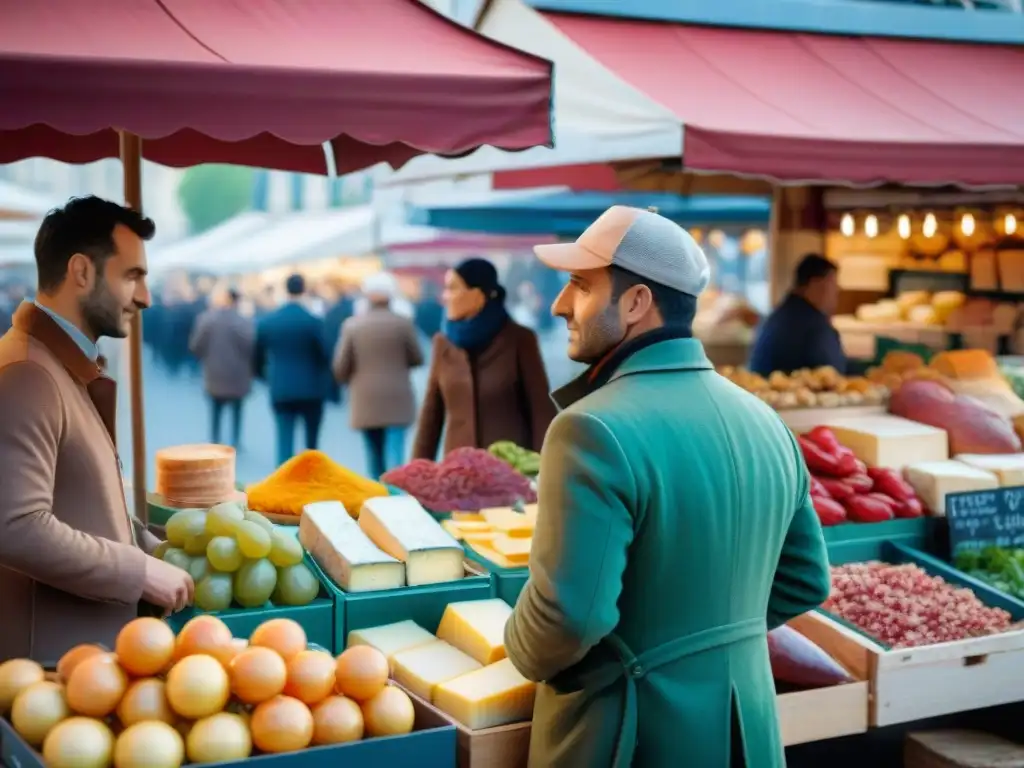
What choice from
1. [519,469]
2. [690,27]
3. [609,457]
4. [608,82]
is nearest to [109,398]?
[609,457]

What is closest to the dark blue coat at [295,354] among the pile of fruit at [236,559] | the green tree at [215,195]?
the pile of fruit at [236,559]

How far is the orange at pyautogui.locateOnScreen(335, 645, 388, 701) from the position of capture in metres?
2.63

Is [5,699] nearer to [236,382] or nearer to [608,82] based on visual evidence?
[608,82]

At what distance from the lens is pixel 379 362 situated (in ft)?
30.7

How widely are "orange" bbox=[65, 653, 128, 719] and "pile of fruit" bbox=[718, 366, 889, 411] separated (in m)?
3.96

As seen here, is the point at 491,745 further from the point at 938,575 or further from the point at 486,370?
the point at 486,370

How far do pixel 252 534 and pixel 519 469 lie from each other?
2014mm

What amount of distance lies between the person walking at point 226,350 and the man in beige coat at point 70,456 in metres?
9.17

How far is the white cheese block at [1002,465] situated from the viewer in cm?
518

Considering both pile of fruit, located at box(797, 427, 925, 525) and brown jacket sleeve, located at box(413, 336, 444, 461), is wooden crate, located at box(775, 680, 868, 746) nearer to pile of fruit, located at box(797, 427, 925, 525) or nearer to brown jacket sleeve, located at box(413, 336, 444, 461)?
pile of fruit, located at box(797, 427, 925, 525)

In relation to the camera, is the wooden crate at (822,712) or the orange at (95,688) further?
the wooden crate at (822,712)

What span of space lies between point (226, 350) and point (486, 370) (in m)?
6.68

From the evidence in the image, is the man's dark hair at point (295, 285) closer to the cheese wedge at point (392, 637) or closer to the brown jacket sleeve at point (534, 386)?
the brown jacket sleeve at point (534, 386)

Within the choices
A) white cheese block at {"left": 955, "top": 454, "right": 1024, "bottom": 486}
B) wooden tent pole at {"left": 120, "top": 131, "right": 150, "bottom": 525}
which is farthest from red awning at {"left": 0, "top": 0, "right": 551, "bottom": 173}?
white cheese block at {"left": 955, "top": 454, "right": 1024, "bottom": 486}
